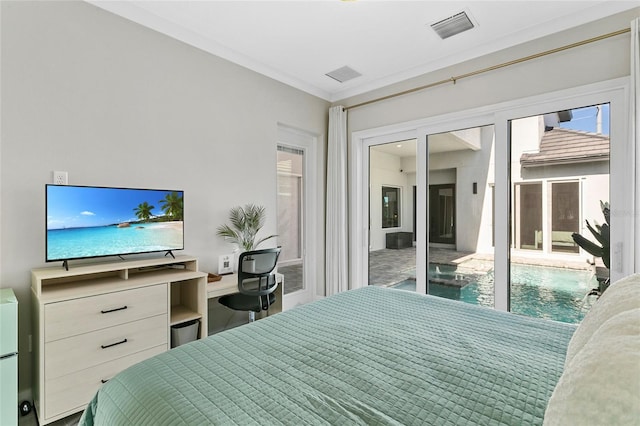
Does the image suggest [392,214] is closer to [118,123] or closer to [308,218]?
[308,218]

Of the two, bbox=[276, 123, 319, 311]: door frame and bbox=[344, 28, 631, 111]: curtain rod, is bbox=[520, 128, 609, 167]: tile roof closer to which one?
bbox=[344, 28, 631, 111]: curtain rod

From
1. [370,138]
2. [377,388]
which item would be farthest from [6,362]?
[370,138]

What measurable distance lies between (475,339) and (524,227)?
204 cm

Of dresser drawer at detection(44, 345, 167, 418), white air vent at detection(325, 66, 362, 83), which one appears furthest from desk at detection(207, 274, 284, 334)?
white air vent at detection(325, 66, 362, 83)

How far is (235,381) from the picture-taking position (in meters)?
0.96

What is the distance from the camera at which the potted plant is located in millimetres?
3059

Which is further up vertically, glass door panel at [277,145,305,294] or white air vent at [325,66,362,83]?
white air vent at [325,66,362,83]

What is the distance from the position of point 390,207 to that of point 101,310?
3.02m

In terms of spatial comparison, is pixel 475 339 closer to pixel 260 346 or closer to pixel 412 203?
pixel 260 346

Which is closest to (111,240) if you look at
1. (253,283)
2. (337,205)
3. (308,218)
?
(253,283)

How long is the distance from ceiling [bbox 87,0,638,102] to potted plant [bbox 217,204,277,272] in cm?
153

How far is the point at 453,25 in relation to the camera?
103 inches

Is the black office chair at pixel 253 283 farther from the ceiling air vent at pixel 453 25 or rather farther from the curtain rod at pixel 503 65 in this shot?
the ceiling air vent at pixel 453 25

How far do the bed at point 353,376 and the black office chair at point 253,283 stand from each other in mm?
1164
